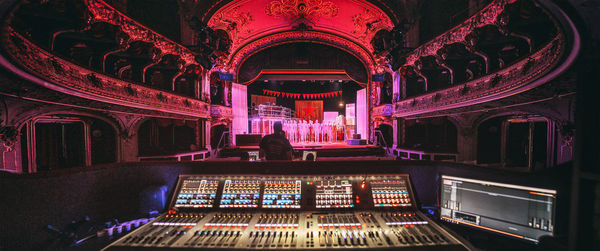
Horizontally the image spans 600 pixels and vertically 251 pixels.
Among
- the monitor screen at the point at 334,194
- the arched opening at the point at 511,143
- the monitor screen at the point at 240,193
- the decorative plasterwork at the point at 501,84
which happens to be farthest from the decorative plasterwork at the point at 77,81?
the arched opening at the point at 511,143

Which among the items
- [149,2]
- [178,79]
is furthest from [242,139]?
[149,2]

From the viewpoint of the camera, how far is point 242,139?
877 centimetres

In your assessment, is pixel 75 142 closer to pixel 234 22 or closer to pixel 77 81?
pixel 77 81

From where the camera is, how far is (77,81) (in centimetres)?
409

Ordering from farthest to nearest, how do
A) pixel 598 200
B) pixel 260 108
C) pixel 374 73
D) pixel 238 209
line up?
pixel 260 108 < pixel 374 73 < pixel 238 209 < pixel 598 200

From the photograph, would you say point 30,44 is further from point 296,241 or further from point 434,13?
point 434,13

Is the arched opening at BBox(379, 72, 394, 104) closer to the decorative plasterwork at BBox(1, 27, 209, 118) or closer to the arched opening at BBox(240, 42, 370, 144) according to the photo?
the arched opening at BBox(240, 42, 370, 144)

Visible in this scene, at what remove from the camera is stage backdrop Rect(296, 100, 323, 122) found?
51.3 feet

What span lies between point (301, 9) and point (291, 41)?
1.87 metres

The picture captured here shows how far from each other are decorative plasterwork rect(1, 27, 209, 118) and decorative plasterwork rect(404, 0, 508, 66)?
945 centimetres

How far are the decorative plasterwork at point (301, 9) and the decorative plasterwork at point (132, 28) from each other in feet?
13.8

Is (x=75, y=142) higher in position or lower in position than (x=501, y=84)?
lower

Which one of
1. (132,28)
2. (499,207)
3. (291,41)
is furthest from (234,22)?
(499,207)

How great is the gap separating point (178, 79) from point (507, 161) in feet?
49.7
